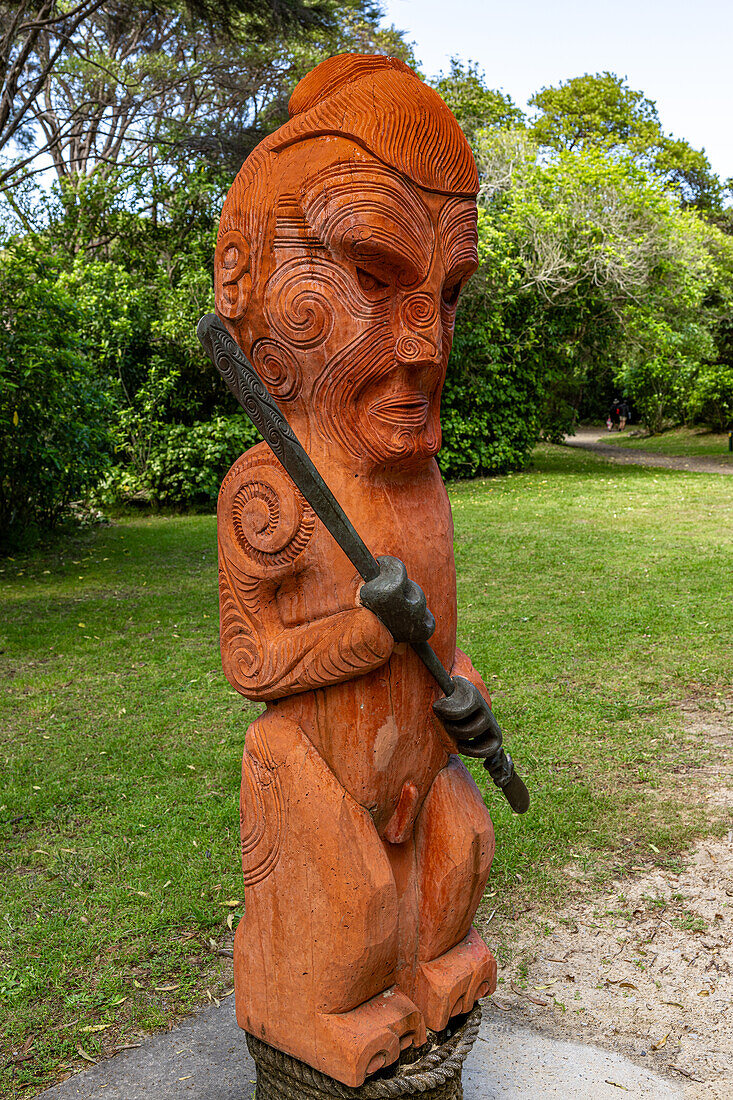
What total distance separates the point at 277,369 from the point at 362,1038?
162 cm

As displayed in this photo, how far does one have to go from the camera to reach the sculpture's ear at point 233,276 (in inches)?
91.2

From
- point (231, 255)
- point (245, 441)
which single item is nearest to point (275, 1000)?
point (231, 255)

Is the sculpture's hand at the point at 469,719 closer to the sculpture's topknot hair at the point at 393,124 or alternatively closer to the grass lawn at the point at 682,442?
the sculpture's topknot hair at the point at 393,124

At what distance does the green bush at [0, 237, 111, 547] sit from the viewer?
360 inches

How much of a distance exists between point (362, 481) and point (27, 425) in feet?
27.1

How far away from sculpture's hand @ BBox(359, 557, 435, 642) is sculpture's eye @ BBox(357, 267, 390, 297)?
0.66m

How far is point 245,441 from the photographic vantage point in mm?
13438

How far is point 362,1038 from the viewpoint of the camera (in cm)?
216

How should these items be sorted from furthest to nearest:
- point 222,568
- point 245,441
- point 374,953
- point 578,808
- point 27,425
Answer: point 245,441
point 27,425
point 578,808
point 222,568
point 374,953

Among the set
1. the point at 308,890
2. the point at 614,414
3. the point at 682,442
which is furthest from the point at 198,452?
the point at 614,414

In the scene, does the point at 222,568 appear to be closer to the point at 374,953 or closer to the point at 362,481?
the point at 362,481

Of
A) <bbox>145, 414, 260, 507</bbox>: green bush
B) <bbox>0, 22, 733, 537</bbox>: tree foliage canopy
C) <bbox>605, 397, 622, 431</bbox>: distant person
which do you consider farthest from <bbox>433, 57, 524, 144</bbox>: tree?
<bbox>605, 397, 622, 431</bbox>: distant person

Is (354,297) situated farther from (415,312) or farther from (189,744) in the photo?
(189,744)

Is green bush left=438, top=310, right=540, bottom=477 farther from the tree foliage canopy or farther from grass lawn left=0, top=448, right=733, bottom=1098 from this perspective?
grass lawn left=0, top=448, right=733, bottom=1098
